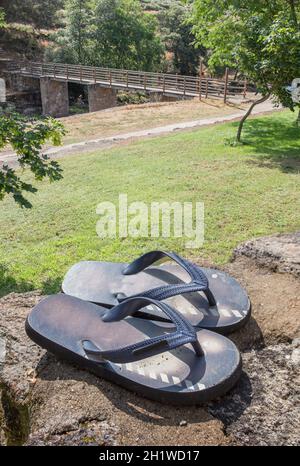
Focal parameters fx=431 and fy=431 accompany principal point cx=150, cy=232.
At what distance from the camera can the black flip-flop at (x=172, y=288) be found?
76.1 inches

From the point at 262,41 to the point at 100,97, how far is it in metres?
20.9

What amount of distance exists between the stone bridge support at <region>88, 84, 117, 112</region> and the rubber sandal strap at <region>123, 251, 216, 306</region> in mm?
26626

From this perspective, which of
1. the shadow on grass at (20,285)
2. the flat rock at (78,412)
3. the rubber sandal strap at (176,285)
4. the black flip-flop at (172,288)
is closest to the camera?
the flat rock at (78,412)

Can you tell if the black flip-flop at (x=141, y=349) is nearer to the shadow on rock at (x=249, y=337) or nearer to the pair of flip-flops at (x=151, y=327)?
the pair of flip-flops at (x=151, y=327)

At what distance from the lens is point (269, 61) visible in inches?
324

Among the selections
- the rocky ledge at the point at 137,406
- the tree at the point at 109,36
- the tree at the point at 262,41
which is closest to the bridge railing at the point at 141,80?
the tree at the point at 109,36

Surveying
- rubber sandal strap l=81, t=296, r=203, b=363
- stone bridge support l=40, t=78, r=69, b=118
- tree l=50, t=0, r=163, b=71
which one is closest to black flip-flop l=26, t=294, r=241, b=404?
rubber sandal strap l=81, t=296, r=203, b=363

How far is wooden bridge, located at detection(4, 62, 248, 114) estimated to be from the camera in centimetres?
2250

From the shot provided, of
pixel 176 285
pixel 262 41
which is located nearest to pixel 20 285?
pixel 176 285

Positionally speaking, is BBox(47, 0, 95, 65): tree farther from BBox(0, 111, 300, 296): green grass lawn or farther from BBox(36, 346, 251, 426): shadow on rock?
BBox(36, 346, 251, 426): shadow on rock

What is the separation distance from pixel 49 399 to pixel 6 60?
3745 cm

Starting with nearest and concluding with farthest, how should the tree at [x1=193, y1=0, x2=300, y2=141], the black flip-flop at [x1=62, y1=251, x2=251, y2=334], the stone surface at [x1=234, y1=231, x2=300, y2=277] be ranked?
the black flip-flop at [x1=62, y1=251, x2=251, y2=334]
the stone surface at [x1=234, y1=231, x2=300, y2=277]
the tree at [x1=193, y1=0, x2=300, y2=141]

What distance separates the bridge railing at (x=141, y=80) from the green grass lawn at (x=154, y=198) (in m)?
12.3

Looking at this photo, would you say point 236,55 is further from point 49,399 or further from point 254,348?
point 49,399
